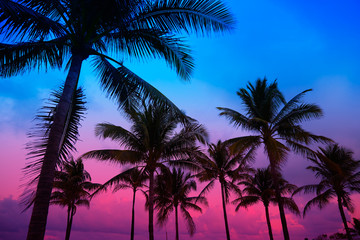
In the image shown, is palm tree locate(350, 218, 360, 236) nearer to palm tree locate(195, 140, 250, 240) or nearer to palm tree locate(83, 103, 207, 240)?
palm tree locate(195, 140, 250, 240)

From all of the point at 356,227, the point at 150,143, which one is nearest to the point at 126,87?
the point at 150,143

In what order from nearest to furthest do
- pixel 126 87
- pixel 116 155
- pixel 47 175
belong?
pixel 47 175 → pixel 126 87 → pixel 116 155

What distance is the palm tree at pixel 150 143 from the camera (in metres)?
14.8

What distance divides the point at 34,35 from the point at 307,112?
14.1m

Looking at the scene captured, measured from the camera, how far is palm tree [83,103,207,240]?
14.8 m

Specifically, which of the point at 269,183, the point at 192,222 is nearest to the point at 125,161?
the point at 192,222

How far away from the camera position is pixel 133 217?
23406mm

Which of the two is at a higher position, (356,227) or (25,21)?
(25,21)

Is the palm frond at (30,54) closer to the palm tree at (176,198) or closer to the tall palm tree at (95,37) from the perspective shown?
the tall palm tree at (95,37)

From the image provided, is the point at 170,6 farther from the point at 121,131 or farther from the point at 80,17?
the point at 121,131

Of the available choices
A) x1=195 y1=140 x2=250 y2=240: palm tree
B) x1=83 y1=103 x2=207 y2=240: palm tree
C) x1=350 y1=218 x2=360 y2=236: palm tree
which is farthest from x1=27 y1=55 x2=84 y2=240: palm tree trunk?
x1=350 y1=218 x2=360 y2=236: palm tree

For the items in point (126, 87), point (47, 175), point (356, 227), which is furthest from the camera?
point (356, 227)

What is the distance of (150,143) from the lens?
15367mm

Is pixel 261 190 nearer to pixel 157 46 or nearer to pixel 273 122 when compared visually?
pixel 273 122
